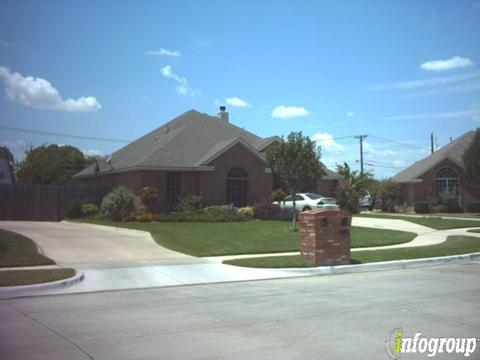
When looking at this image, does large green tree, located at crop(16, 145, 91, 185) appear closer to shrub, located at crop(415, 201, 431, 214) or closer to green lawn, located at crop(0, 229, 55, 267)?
shrub, located at crop(415, 201, 431, 214)

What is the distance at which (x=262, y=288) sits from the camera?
426 inches

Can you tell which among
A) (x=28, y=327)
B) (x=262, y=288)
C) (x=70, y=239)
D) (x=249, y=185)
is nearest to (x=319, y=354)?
(x=28, y=327)

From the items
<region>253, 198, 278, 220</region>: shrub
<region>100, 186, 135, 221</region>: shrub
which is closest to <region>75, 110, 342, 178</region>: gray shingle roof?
<region>100, 186, 135, 221</region>: shrub

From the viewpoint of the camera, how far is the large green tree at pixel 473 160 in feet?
127

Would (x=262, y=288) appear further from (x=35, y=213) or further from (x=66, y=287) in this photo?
(x=35, y=213)

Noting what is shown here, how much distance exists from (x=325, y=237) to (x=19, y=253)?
27.2 ft

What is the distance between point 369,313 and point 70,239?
12.8m

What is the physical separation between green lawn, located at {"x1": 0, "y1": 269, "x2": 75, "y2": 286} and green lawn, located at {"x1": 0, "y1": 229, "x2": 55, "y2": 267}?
4.35ft

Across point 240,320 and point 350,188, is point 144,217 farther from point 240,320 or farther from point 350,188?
point 240,320

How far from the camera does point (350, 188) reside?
3500cm

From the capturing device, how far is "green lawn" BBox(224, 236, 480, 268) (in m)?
13.7

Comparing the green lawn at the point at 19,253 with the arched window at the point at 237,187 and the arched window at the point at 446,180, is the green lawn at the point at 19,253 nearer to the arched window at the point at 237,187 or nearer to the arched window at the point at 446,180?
the arched window at the point at 237,187

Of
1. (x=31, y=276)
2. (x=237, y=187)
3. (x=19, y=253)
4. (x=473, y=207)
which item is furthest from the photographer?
(x=473, y=207)

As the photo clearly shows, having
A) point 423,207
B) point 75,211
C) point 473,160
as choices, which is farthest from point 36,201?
point 473,160
